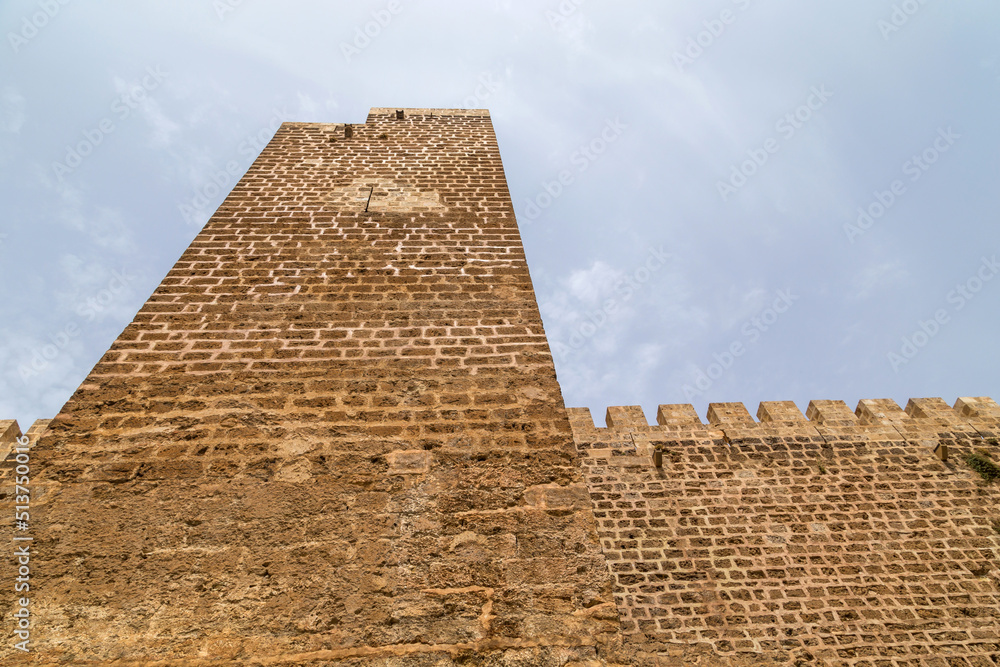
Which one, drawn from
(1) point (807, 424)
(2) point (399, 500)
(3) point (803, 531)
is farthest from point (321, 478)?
(1) point (807, 424)

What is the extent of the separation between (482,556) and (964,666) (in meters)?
6.02

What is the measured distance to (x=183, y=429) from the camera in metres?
2.77

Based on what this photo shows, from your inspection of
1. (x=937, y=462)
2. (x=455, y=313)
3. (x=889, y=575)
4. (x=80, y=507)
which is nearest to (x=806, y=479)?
(x=889, y=575)

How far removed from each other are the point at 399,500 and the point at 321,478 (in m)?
0.45

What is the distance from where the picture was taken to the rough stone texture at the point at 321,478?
209 cm

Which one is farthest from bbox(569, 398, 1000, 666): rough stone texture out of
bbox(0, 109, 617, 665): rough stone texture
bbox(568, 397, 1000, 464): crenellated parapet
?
bbox(0, 109, 617, 665): rough stone texture

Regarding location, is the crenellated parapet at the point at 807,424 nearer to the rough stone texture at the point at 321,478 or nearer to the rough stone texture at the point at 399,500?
the rough stone texture at the point at 399,500

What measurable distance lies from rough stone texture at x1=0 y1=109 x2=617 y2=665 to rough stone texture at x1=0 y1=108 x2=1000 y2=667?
1 cm

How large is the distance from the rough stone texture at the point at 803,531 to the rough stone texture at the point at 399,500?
33 millimetres

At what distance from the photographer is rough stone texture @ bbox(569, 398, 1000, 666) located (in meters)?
5.11

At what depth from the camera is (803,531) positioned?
5980mm

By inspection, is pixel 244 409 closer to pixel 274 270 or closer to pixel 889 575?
pixel 274 270

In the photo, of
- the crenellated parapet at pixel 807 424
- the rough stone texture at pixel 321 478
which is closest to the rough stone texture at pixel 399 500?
the rough stone texture at pixel 321 478

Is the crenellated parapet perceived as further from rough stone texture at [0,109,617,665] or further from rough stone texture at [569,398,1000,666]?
rough stone texture at [0,109,617,665]
